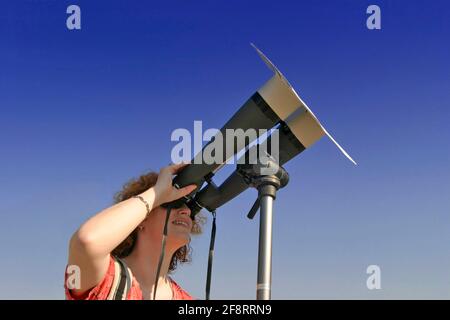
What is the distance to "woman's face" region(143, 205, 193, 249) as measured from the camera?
2.89 m

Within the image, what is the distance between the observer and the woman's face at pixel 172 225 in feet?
9.49

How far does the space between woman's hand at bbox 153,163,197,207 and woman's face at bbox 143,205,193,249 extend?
117 mm

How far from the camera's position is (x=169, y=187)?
2.80 meters

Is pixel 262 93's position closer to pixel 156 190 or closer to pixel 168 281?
pixel 156 190

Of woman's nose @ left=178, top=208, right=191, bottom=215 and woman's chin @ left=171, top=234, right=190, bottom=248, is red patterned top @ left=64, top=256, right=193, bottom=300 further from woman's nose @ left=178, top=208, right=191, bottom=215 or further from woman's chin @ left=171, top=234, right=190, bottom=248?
woman's nose @ left=178, top=208, right=191, bottom=215

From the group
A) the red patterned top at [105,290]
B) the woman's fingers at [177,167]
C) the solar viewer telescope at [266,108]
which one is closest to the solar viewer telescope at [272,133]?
the solar viewer telescope at [266,108]

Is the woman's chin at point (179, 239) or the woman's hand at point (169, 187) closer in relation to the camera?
the woman's hand at point (169, 187)

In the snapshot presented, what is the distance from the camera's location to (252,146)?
246 centimetres

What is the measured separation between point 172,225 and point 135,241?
24 centimetres

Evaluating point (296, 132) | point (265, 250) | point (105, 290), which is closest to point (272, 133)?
point (296, 132)

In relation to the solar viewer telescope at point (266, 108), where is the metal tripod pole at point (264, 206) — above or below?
below

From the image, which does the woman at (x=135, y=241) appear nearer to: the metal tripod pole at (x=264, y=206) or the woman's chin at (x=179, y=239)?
the woman's chin at (x=179, y=239)
